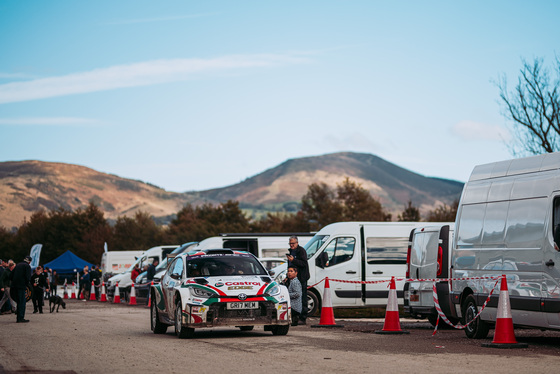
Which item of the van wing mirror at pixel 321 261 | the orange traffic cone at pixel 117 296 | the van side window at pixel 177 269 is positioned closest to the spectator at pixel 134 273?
the orange traffic cone at pixel 117 296

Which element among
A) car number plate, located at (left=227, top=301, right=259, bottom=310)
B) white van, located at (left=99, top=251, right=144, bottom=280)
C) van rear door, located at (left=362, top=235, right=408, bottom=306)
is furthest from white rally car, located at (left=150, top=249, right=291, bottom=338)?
white van, located at (left=99, top=251, right=144, bottom=280)

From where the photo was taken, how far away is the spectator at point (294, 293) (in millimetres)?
19844

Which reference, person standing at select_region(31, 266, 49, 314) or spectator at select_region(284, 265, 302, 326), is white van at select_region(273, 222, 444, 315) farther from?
person standing at select_region(31, 266, 49, 314)

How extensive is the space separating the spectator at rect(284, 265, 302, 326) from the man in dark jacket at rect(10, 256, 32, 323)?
755 cm

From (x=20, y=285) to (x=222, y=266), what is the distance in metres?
8.73

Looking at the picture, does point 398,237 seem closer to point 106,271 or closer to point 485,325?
point 485,325

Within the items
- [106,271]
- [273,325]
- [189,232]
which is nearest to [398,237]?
[273,325]

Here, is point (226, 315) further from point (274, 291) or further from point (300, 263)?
point (300, 263)

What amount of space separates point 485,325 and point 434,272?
3.78 metres

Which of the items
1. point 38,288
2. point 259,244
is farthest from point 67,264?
point 38,288

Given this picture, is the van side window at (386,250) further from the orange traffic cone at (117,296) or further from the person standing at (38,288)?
the orange traffic cone at (117,296)

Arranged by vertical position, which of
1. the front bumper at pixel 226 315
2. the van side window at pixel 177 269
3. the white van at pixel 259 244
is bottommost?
the front bumper at pixel 226 315

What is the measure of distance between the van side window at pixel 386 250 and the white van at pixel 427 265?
4825 mm

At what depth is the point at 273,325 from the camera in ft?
54.9
